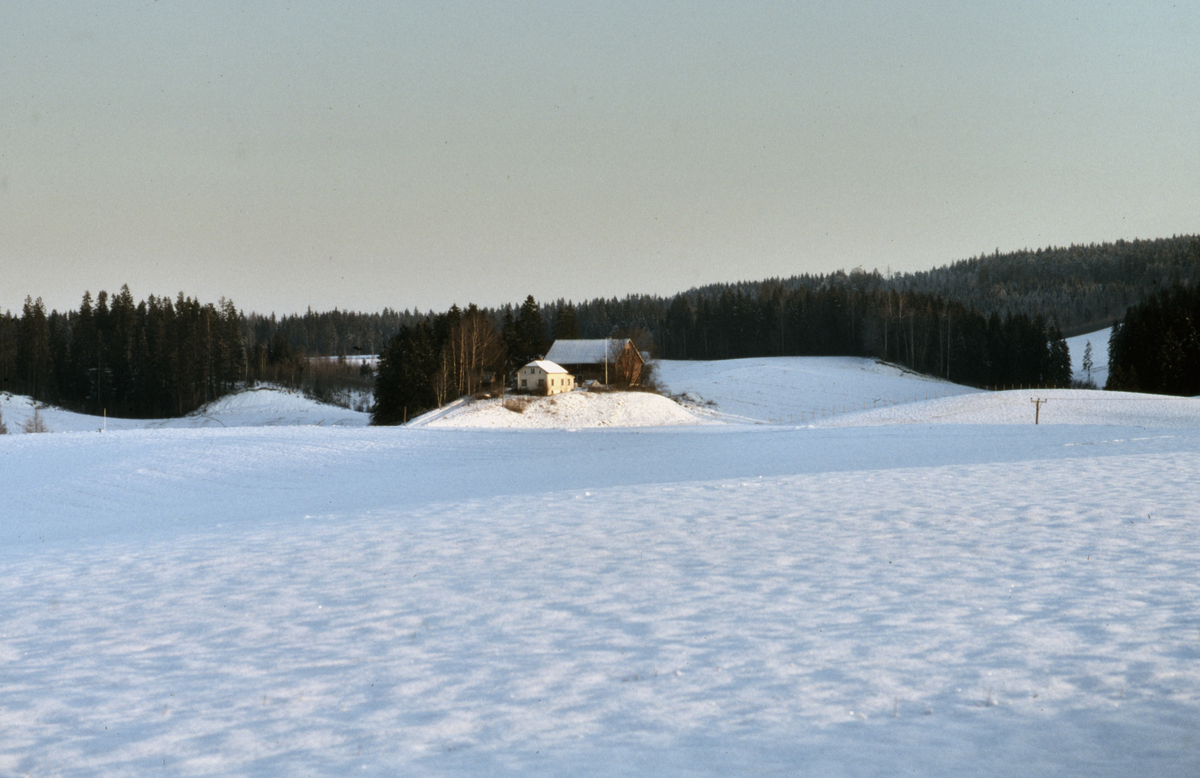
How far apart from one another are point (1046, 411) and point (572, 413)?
3086cm

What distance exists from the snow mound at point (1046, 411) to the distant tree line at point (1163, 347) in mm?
22901

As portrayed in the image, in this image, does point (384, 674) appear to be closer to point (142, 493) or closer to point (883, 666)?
point (883, 666)

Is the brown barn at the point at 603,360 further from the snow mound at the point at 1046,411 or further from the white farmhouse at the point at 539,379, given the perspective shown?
the snow mound at the point at 1046,411

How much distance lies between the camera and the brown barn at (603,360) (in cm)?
8181

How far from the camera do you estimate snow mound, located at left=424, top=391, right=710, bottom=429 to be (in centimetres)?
5253

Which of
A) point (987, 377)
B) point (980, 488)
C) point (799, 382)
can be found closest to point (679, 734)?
point (980, 488)

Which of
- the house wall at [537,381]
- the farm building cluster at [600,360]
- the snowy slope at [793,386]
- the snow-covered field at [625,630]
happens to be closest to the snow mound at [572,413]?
the snowy slope at [793,386]

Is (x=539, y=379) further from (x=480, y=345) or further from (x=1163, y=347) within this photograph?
(x=1163, y=347)

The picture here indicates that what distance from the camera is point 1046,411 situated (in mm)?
48094

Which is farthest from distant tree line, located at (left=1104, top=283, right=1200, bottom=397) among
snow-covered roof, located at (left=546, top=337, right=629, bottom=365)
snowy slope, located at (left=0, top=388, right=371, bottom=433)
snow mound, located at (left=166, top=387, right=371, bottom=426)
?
snow mound, located at (left=166, top=387, right=371, bottom=426)

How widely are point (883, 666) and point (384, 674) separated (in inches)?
196

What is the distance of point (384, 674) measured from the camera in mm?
7816

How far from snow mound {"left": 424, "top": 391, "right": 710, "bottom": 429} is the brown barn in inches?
834

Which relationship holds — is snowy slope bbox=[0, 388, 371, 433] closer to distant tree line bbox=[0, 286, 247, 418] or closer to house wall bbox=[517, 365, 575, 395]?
distant tree line bbox=[0, 286, 247, 418]
